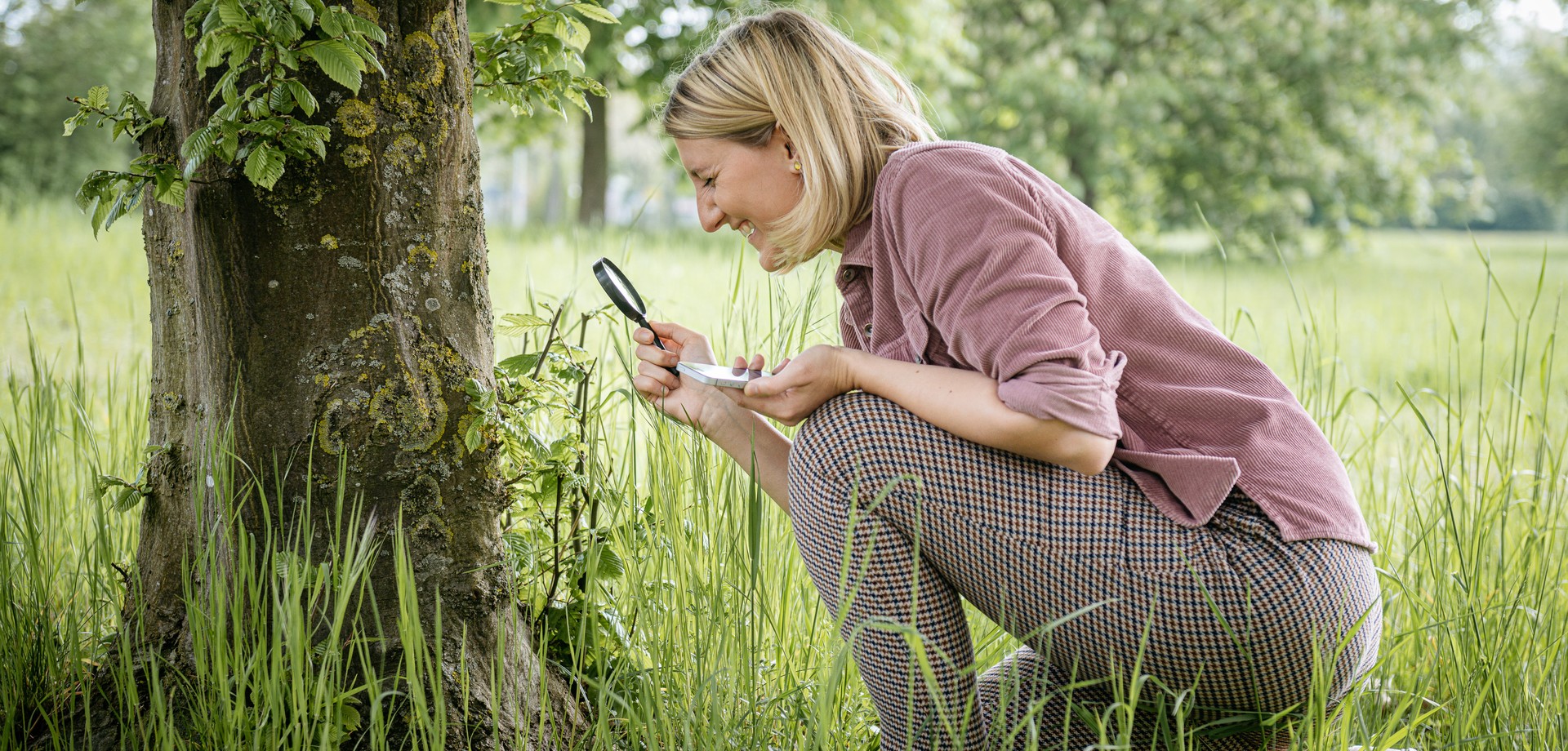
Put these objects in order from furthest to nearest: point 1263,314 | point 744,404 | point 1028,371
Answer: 1. point 1263,314
2. point 744,404
3. point 1028,371

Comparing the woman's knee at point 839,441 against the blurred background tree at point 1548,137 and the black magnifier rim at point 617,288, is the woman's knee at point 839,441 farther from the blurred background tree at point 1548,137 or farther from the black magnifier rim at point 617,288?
the blurred background tree at point 1548,137

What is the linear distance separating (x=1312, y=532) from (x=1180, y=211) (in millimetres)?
14825

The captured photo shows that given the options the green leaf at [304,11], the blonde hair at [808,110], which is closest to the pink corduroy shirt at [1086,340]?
the blonde hair at [808,110]

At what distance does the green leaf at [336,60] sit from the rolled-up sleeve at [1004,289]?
71cm

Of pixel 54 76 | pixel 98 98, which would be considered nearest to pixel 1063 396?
pixel 98 98

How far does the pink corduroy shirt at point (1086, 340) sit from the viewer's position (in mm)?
1304

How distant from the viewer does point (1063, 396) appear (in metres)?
→ 1.27

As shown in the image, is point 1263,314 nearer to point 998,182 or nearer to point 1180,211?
point 998,182

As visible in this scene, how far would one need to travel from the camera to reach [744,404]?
1666 millimetres

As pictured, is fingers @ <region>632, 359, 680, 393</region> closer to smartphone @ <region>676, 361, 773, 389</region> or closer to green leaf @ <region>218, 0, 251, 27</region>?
smartphone @ <region>676, 361, 773, 389</region>

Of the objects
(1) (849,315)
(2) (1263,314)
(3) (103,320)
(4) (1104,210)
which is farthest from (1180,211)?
(1) (849,315)

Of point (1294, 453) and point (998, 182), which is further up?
point (998, 182)

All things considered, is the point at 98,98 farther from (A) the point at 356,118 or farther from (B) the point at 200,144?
(A) the point at 356,118

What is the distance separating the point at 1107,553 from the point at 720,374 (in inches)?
25.2
